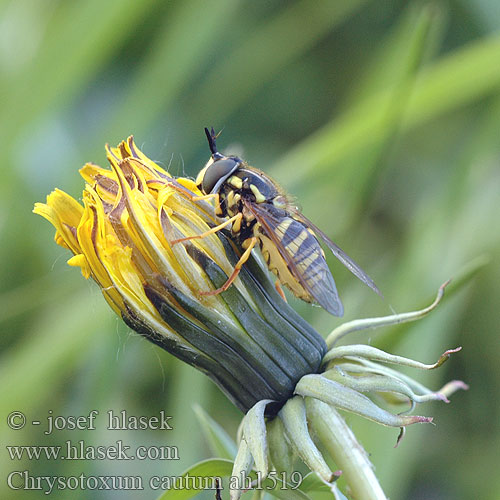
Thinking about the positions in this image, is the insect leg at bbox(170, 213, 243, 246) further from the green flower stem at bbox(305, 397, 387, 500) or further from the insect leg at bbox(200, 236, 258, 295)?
the green flower stem at bbox(305, 397, 387, 500)

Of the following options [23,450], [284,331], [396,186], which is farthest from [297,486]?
[396,186]

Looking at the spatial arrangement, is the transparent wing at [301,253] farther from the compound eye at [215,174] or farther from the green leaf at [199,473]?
the green leaf at [199,473]

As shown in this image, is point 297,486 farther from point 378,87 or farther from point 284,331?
point 378,87

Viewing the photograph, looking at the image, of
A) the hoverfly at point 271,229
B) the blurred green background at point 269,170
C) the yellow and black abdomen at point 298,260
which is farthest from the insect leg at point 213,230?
the blurred green background at point 269,170

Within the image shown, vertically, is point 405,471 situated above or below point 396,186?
below

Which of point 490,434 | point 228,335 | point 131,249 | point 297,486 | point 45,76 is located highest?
point 45,76

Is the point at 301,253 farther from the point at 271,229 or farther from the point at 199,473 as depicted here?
the point at 199,473

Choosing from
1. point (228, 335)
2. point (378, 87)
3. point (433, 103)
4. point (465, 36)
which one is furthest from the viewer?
point (465, 36)

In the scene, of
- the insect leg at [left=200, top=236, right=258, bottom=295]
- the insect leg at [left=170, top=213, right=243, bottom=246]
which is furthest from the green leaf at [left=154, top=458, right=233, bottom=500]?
the insect leg at [left=170, top=213, right=243, bottom=246]
